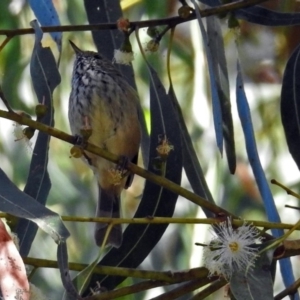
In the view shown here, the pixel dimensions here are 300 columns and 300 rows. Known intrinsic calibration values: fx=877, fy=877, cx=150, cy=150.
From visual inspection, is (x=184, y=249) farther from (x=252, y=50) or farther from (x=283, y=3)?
(x=252, y=50)

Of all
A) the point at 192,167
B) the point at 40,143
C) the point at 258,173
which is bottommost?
the point at 258,173

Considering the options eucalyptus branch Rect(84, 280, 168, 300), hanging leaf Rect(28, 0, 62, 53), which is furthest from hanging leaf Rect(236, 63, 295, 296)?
hanging leaf Rect(28, 0, 62, 53)

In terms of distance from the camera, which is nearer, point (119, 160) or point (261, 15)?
point (119, 160)

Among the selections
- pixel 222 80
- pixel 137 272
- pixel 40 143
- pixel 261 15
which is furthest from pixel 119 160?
pixel 261 15

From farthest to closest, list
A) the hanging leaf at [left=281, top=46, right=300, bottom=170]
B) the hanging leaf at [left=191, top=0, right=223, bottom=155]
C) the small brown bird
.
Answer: the small brown bird → the hanging leaf at [left=281, top=46, right=300, bottom=170] → the hanging leaf at [left=191, top=0, right=223, bottom=155]

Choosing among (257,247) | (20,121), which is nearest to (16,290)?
(20,121)

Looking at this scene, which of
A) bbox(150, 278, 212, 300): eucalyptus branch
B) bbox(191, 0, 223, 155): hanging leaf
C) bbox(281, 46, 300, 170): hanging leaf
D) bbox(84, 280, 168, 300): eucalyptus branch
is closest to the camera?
bbox(84, 280, 168, 300): eucalyptus branch

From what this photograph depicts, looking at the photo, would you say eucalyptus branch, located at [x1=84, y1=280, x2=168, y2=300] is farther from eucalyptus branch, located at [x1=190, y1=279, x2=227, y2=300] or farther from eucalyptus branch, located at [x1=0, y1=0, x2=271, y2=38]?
eucalyptus branch, located at [x1=0, y1=0, x2=271, y2=38]

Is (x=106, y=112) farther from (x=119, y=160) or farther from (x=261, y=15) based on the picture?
(x=119, y=160)

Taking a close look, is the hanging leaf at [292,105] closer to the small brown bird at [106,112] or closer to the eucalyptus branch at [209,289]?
the eucalyptus branch at [209,289]

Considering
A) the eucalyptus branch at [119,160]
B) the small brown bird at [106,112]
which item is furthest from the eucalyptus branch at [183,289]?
the small brown bird at [106,112]

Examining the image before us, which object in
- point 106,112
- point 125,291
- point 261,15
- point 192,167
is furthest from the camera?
point 106,112

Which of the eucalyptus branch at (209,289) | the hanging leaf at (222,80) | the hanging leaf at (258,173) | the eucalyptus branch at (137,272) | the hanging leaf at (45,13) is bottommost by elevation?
the eucalyptus branch at (209,289)

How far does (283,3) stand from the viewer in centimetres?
336
